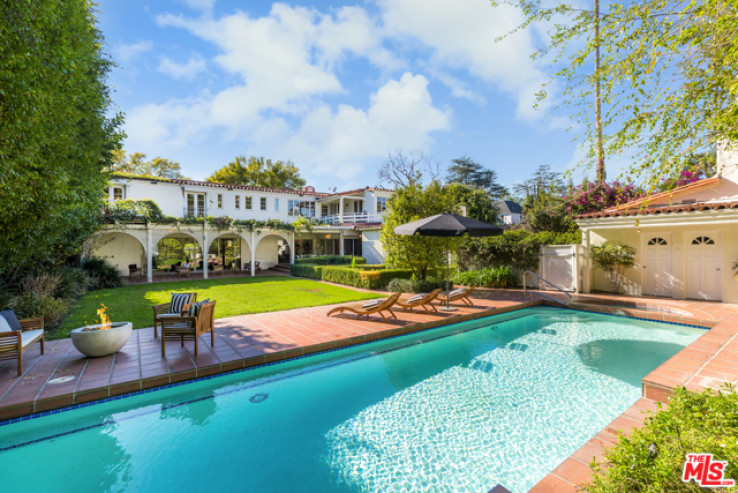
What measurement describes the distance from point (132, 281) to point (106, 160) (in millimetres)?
7820

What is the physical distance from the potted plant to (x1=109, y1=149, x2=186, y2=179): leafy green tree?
36.7 metres

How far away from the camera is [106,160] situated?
11281 millimetres

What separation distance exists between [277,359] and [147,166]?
3995 cm

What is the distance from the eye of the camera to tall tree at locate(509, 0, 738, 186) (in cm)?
298

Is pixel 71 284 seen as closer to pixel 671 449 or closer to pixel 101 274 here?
pixel 101 274

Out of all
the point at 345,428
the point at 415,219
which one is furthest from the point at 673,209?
the point at 345,428

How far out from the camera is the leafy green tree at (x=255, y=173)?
35.6 m

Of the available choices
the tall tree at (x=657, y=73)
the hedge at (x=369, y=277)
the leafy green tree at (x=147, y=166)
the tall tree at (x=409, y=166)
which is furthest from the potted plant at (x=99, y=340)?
the leafy green tree at (x=147, y=166)

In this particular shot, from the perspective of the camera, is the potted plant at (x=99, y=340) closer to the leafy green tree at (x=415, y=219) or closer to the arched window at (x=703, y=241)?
the leafy green tree at (x=415, y=219)

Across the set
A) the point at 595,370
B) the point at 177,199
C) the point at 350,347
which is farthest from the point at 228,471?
the point at 177,199

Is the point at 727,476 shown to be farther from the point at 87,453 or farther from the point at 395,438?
the point at 87,453

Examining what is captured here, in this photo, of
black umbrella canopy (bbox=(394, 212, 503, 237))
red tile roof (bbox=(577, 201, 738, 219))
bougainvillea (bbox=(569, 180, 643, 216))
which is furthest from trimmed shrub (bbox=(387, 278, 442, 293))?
bougainvillea (bbox=(569, 180, 643, 216))

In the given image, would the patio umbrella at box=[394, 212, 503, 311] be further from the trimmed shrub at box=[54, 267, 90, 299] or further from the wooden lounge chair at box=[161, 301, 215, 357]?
the trimmed shrub at box=[54, 267, 90, 299]

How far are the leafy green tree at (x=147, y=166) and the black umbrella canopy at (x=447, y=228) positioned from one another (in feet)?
122
